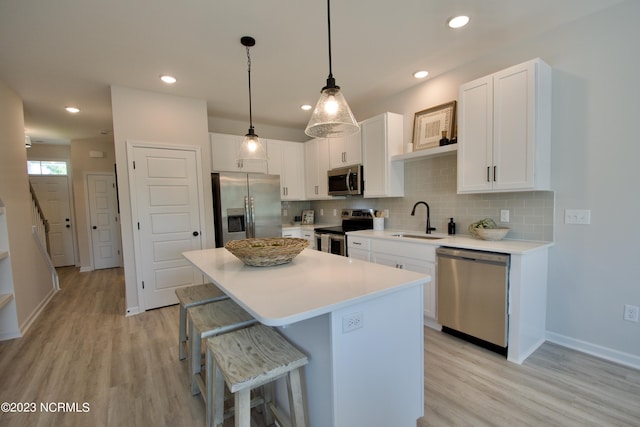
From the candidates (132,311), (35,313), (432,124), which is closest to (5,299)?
(35,313)

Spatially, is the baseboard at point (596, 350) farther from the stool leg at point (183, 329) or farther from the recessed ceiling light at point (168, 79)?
the recessed ceiling light at point (168, 79)

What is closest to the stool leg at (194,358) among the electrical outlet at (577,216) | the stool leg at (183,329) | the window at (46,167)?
the stool leg at (183,329)

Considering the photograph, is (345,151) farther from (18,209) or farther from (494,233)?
(18,209)

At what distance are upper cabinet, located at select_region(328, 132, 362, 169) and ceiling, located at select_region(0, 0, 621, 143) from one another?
2.19 feet

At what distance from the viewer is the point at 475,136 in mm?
2586

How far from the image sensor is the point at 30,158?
5.83 m

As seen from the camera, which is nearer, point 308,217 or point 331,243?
point 331,243

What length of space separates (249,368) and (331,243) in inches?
108

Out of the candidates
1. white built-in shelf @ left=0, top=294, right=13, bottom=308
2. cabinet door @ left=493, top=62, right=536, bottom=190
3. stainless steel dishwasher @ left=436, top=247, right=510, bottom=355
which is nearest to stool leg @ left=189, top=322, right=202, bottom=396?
stainless steel dishwasher @ left=436, top=247, right=510, bottom=355

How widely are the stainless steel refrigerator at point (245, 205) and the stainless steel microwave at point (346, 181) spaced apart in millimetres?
835

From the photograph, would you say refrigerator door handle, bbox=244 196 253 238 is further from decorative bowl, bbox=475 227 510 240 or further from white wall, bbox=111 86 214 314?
decorative bowl, bbox=475 227 510 240

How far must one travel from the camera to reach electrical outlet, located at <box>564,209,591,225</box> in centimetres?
224

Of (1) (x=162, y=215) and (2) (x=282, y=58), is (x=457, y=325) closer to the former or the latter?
(2) (x=282, y=58)

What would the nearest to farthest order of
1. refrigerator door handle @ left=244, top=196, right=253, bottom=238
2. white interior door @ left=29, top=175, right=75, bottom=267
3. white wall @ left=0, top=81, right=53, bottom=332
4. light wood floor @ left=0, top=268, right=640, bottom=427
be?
light wood floor @ left=0, top=268, right=640, bottom=427, white wall @ left=0, top=81, right=53, bottom=332, refrigerator door handle @ left=244, top=196, right=253, bottom=238, white interior door @ left=29, top=175, right=75, bottom=267
